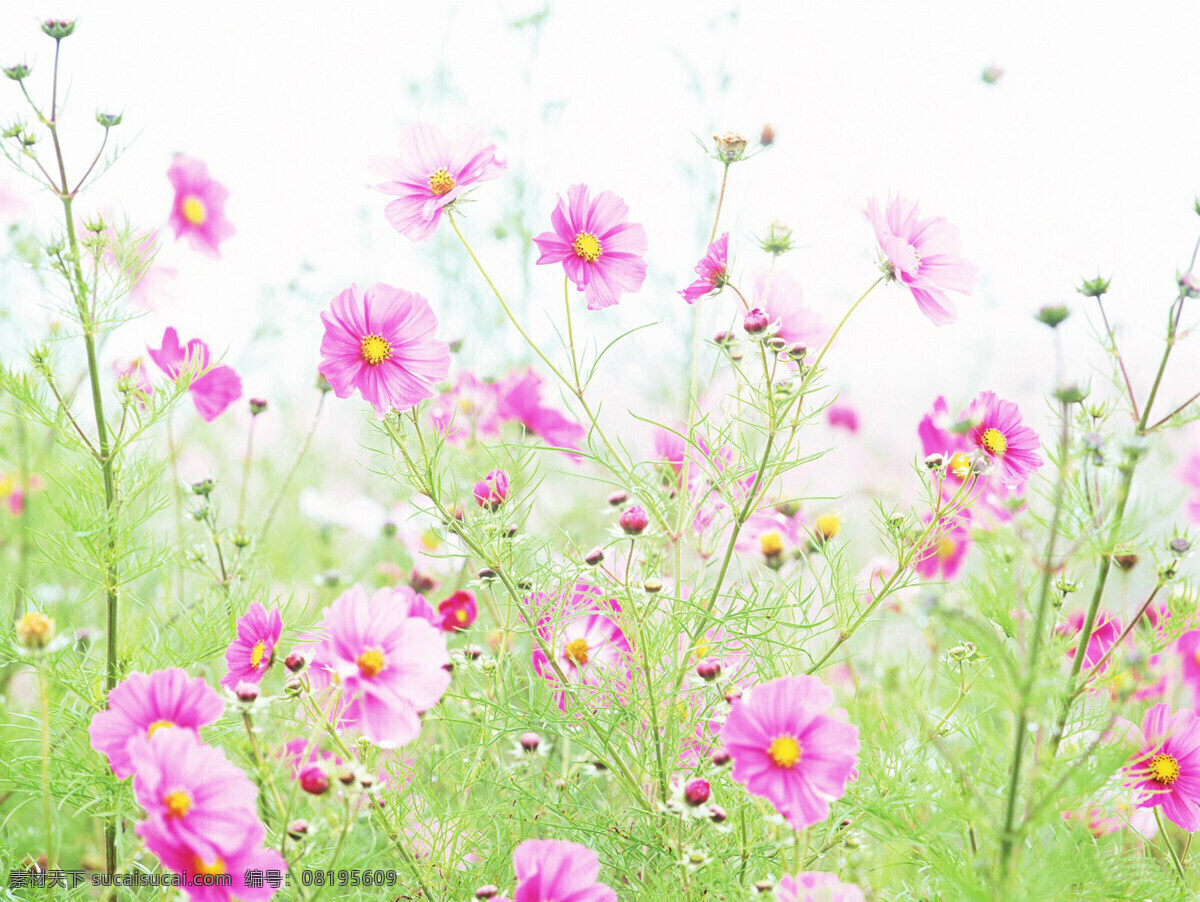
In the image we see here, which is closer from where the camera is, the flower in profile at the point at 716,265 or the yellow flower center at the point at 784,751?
the yellow flower center at the point at 784,751

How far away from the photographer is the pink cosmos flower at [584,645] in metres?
0.63

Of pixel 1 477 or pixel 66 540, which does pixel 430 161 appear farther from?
pixel 1 477

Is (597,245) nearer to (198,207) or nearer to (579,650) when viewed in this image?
(579,650)

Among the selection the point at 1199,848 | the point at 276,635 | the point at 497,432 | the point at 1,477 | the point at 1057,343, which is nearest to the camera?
the point at 1057,343

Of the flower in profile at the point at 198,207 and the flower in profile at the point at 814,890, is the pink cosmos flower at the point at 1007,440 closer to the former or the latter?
the flower in profile at the point at 814,890

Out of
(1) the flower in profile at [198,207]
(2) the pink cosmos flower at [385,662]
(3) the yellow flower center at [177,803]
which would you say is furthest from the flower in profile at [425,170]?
(1) the flower in profile at [198,207]

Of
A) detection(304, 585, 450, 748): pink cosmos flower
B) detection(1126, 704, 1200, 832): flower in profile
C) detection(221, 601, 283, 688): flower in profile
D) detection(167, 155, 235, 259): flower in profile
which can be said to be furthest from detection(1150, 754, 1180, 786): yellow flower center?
detection(167, 155, 235, 259): flower in profile

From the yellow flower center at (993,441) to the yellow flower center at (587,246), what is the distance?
11.0 inches

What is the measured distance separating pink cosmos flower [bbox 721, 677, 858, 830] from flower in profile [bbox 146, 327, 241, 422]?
0.43 m

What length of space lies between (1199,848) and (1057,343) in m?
0.61

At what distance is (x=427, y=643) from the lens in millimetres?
503

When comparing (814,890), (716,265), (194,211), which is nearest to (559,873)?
(814,890)

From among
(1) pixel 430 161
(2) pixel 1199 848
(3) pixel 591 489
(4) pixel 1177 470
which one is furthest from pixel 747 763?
(3) pixel 591 489

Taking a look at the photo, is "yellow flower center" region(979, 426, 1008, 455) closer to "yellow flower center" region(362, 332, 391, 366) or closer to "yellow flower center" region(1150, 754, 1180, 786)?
"yellow flower center" region(1150, 754, 1180, 786)
